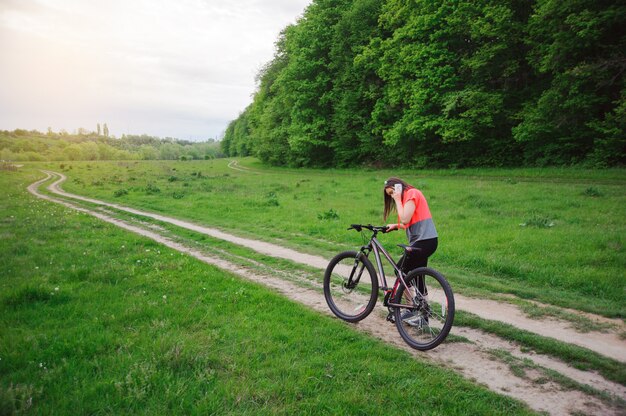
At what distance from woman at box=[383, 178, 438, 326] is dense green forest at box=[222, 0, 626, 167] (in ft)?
71.3

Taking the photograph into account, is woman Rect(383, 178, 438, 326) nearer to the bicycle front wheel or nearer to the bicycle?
the bicycle

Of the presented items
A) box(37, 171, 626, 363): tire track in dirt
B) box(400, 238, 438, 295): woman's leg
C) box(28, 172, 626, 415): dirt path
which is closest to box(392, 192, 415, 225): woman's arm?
box(400, 238, 438, 295): woman's leg

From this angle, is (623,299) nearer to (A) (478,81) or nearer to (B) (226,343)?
(B) (226,343)

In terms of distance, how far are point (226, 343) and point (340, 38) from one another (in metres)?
43.0

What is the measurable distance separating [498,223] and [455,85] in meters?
23.1

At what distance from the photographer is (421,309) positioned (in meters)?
5.90

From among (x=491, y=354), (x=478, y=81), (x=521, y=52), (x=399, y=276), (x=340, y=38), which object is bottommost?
(x=491, y=354)

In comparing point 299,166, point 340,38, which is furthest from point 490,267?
point 299,166

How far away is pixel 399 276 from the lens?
242 inches

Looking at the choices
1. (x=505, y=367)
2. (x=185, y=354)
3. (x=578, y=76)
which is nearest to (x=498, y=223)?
(x=505, y=367)

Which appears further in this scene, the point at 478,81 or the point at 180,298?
the point at 478,81

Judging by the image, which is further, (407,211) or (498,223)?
(498,223)

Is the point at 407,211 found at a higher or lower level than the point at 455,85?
lower

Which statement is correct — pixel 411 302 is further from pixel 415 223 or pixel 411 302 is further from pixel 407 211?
pixel 407 211
